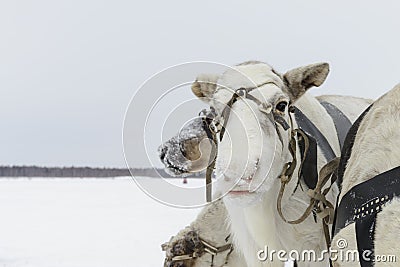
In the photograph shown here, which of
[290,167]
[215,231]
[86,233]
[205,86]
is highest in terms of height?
[205,86]

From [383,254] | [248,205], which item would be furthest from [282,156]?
[383,254]

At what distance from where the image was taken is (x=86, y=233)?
13.1 m

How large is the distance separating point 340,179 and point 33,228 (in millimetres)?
12221

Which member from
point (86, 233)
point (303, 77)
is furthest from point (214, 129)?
point (86, 233)

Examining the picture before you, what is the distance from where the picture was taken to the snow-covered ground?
10023 mm

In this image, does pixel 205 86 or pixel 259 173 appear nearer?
pixel 259 173

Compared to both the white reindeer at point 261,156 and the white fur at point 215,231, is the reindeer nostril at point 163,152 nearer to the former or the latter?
the white reindeer at point 261,156

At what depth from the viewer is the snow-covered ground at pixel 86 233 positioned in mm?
10023

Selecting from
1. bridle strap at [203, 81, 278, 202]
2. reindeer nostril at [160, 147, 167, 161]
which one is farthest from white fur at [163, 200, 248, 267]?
reindeer nostril at [160, 147, 167, 161]

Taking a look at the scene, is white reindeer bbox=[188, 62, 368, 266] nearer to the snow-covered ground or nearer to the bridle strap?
the bridle strap

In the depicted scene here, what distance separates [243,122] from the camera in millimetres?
3475

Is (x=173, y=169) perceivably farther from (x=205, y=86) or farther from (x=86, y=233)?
(x=86, y=233)

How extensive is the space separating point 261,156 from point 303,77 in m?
0.70

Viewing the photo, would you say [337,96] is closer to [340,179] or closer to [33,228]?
[340,179]
